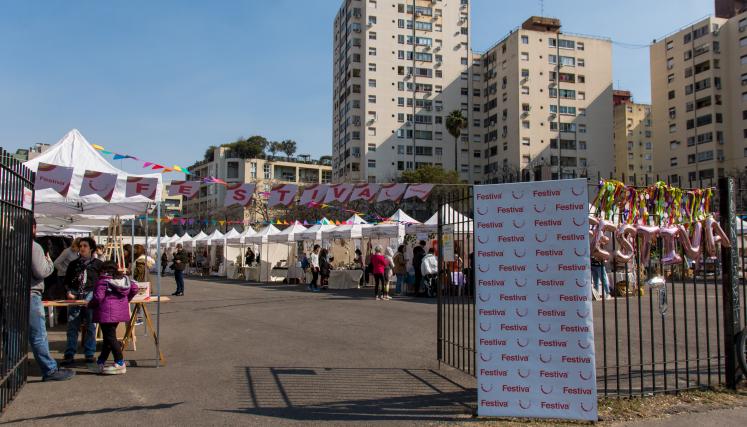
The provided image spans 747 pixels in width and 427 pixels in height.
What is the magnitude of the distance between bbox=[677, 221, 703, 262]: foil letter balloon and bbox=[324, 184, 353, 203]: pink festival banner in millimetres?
7495

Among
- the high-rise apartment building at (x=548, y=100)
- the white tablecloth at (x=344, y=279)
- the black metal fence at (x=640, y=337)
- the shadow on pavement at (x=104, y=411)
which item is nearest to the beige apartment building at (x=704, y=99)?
the high-rise apartment building at (x=548, y=100)

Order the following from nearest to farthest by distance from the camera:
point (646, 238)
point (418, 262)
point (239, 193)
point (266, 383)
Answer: point (646, 238) → point (266, 383) → point (239, 193) → point (418, 262)

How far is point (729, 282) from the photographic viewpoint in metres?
6.48

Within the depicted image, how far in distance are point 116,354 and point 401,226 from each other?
1560 centimetres

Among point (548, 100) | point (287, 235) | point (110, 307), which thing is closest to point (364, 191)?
point (110, 307)

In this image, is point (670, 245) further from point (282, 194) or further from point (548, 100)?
point (548, 100)

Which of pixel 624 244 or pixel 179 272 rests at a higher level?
pixel 624 244

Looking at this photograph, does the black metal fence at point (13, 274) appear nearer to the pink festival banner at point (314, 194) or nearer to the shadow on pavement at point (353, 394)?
the shadow on pavement at point (353, 394)

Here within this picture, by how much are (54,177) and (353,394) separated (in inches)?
247

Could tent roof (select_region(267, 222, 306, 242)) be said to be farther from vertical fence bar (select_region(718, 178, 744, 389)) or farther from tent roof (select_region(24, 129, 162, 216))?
vertical fence bar (select_region(718, 178, 744, 389))

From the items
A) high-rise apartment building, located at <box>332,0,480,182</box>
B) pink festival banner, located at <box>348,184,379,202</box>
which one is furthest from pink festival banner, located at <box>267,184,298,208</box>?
high-rise apartment building, located at <box>332,0,480,182</box>

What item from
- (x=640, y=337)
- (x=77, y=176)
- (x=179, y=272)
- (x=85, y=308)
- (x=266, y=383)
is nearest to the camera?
(x=640, y=337)

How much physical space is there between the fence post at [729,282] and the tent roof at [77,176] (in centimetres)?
798

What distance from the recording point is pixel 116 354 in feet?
24.4
